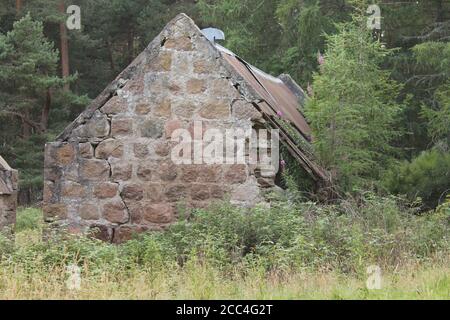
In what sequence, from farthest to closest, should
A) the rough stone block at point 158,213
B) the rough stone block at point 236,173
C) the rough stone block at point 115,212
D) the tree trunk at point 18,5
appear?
the tree trunk at point 18,5 → the rough stone block at point 115,212 → the rough stone block at point 158,213 → the rough stone block at point 236,173

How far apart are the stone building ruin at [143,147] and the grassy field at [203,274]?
1.53 m

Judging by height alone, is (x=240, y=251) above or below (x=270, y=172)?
below

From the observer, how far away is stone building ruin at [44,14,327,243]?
10633 millimetres

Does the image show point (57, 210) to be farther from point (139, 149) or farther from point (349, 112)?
point (349, 112)

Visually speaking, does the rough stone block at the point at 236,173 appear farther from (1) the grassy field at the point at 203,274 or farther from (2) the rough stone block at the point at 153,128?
(1) the grassy field at the point at 203,274

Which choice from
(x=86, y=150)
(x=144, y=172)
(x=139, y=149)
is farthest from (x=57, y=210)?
(x=139, y=149)

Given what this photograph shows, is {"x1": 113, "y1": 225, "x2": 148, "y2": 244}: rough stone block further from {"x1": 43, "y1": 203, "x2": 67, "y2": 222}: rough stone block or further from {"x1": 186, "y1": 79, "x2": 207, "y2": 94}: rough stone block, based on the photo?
{"x1": 186, "y1": 79, "x2": 207, "y2": 94}: rough stone block

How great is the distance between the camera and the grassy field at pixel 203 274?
6.33m

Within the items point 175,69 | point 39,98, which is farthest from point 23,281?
point 39,98

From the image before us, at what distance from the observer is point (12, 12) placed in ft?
107

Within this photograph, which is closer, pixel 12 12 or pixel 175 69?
pixel 175 69

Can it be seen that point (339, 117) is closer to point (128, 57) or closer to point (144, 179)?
point (144, 179)

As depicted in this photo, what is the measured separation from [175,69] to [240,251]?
3.36 m

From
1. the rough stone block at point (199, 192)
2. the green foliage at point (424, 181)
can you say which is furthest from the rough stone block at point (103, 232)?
the green foliage at point (424, 181)
